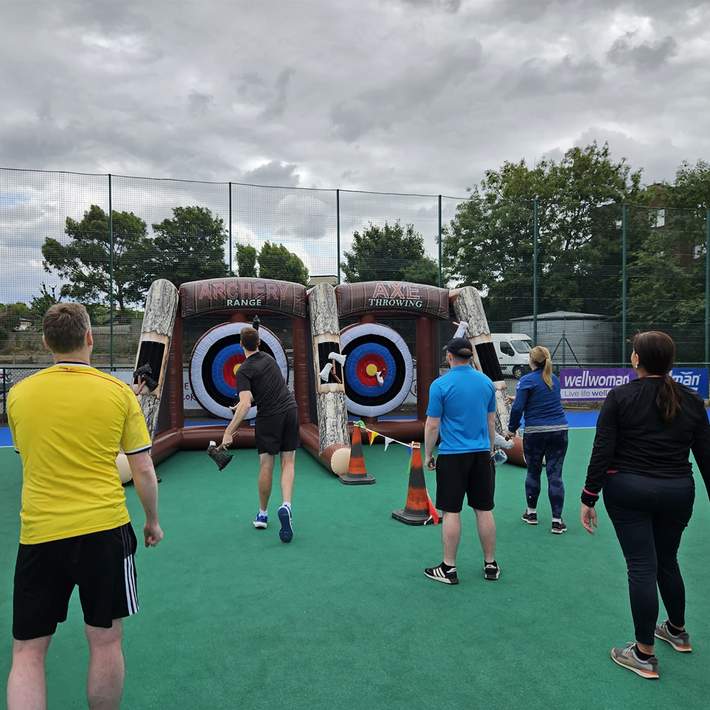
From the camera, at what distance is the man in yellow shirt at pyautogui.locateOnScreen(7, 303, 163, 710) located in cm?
198

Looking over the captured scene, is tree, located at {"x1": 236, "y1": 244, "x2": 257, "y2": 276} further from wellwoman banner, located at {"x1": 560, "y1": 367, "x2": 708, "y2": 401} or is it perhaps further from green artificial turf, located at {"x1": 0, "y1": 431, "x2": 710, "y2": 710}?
green artificial turf, located at {"x1": 0, "y1": 431, "x2": 710, "y2": 710}

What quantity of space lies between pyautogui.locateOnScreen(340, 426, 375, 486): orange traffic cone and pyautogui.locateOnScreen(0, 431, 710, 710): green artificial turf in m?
1.12

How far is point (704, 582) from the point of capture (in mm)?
3900

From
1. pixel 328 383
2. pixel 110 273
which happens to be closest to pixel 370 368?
pixel 328 383

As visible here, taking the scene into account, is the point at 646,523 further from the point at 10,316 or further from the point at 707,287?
the point at 707,287

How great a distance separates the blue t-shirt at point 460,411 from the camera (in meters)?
3.82

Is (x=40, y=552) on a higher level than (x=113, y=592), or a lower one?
higher

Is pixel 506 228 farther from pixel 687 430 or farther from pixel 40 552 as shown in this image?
pixel 40 552

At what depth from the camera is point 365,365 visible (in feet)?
31.0

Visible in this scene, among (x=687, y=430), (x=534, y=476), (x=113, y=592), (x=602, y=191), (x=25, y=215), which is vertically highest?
(x=602, y=191)

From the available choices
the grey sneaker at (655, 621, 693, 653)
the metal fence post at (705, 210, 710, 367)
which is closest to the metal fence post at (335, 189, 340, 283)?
the metal fence post at (705, 210, 710, 367)

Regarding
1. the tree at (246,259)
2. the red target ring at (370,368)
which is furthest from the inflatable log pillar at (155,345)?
the tree at (246,259)

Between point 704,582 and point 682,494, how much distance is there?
5.69 ft

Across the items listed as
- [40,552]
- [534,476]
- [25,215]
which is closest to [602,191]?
[25,215]
